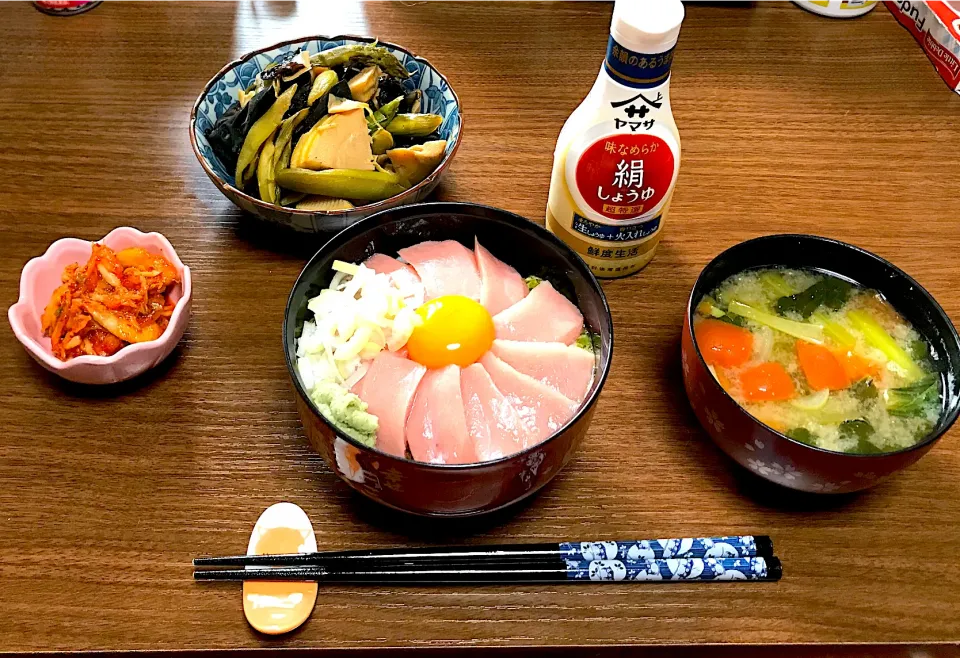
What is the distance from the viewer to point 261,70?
1.57 m

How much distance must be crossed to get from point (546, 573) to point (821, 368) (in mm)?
521

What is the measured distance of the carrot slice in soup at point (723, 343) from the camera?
121 centimetres

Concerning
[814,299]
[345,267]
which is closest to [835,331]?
[814,299]

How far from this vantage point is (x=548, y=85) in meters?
1.85

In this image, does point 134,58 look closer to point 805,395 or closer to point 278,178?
point 278,178

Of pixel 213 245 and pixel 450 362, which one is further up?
pixel 450 362

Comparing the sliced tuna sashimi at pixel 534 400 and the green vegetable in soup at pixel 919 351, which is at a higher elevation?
the green vegetable in soup at pixel 919 351

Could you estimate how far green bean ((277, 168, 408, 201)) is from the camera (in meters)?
1.40

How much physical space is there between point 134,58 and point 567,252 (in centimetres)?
125

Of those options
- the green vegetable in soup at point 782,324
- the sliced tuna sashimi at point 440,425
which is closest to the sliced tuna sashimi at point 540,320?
the sliced tuna sashimi at point 440,425

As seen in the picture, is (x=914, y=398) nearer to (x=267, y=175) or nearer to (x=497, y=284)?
(x=497, y=284)

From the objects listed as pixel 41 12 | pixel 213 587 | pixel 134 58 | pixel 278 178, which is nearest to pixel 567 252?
pixel 278 178

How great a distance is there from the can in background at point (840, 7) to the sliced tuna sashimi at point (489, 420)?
153 cm

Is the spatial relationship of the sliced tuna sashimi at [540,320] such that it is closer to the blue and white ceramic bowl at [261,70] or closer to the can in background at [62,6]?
the blue and white ceramic bowl at [261,70]
